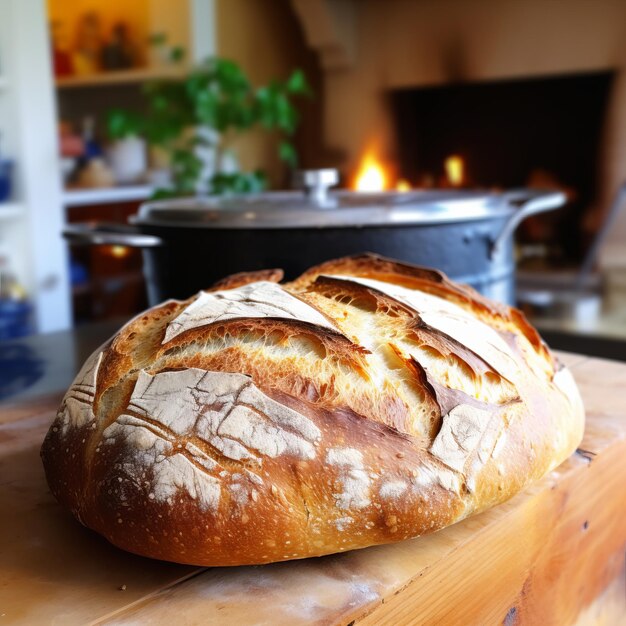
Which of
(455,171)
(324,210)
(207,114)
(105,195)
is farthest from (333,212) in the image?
(455,171)

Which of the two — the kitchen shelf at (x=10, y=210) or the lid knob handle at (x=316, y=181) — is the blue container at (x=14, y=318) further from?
the lid knob handle at (x=316, y=181)

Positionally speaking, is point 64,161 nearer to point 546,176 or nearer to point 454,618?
point 546,176

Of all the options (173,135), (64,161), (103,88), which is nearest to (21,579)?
(173,135)

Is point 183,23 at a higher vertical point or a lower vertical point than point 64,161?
higher

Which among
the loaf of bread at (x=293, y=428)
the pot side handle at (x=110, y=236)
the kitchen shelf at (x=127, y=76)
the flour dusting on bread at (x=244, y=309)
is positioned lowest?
the loaf of bread at (x=293, y=428)

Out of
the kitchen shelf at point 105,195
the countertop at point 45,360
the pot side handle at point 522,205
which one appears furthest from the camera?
the kitchen shelf at point 105,195

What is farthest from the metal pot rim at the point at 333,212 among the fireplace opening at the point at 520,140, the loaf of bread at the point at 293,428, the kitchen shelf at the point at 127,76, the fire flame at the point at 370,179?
the fireplace opening at the point at 520,140
